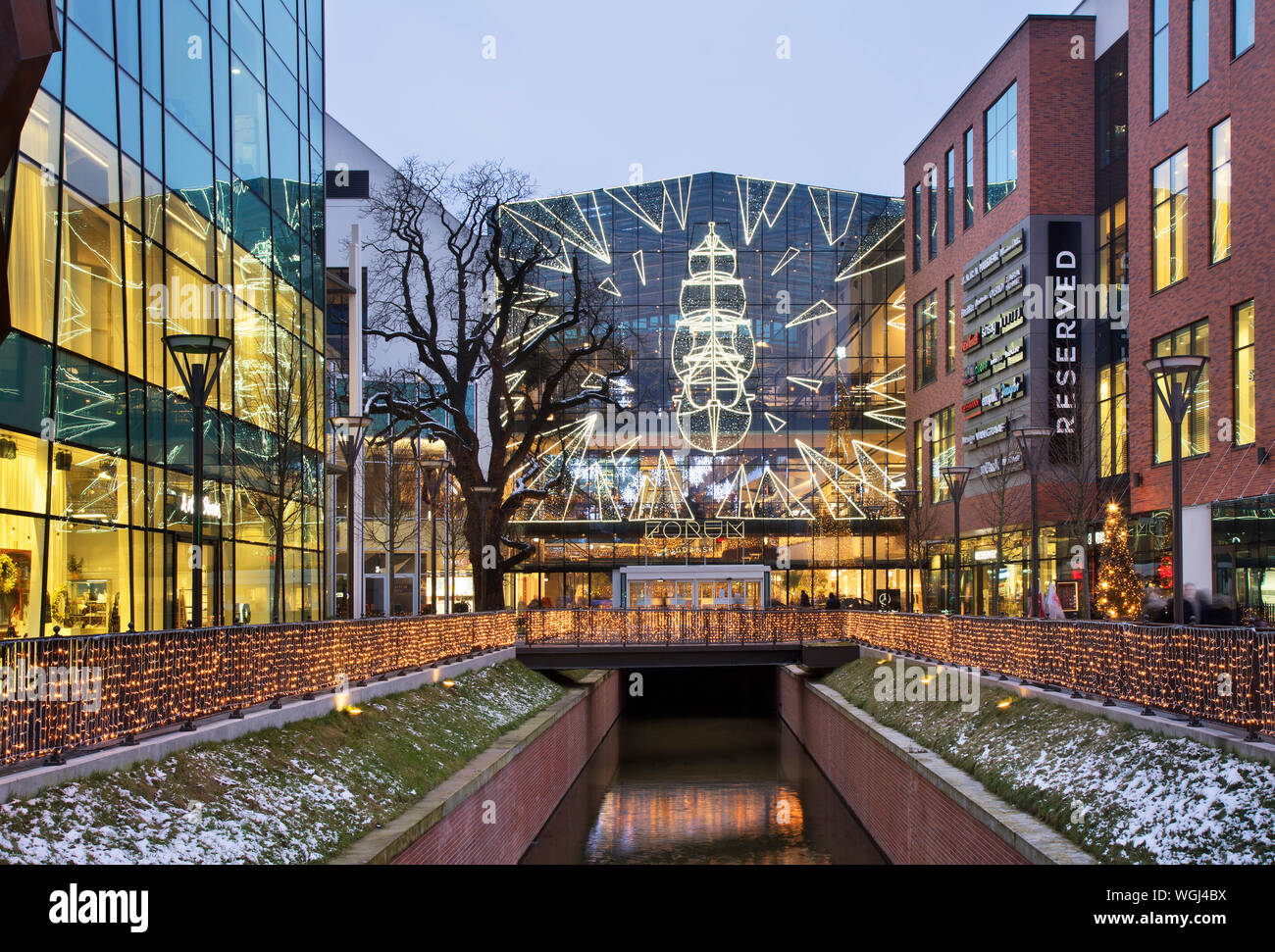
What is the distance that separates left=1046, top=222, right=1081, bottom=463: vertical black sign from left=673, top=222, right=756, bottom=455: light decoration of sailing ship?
18.5m

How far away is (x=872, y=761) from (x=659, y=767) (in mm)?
11337

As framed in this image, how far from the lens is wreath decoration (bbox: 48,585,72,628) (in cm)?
2017

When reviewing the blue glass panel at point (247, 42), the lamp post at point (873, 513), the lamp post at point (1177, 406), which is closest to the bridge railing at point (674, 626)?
the blue glass panel at point (247, 42)

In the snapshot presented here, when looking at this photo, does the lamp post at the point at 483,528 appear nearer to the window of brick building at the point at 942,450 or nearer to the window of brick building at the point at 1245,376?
the window of brick building at the point at 1245,376

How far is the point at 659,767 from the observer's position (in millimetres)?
32219

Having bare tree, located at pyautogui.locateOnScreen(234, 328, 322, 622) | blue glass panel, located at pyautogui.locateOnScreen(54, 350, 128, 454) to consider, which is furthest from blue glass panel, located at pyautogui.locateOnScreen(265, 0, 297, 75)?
blue glass panel, located at pyautogui.locateOnScreen(54, 350, 128, 454)

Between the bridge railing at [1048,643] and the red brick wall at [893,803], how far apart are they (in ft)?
8.06

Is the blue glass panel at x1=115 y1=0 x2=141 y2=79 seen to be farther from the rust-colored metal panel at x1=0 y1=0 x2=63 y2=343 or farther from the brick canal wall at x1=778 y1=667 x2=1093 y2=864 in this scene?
the brick canal wall at x1=778 y1=667 x2=1093 y2=864

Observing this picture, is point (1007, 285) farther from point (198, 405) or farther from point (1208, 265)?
point (198, 405)

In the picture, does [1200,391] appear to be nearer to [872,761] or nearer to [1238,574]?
[1238,574]

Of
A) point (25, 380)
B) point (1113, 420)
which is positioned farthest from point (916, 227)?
point (25, 380)

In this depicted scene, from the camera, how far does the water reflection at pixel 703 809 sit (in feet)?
69.4

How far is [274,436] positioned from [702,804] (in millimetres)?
14311
